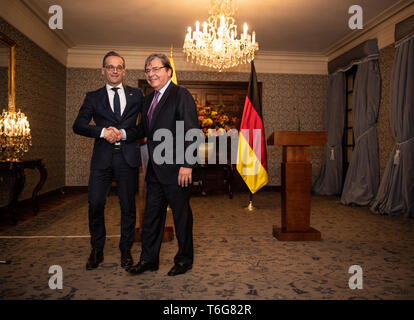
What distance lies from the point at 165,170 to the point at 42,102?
4491 mm

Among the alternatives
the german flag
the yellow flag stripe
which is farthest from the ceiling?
the yellow flag stripe

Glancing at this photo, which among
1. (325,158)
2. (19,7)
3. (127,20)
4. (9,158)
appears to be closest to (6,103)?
(9,158)

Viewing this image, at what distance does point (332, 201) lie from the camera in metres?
5.57

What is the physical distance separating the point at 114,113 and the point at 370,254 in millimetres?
2293

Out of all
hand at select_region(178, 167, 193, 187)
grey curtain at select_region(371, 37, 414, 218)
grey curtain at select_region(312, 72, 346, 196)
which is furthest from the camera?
grey curtain at select_region(312, 72, 346, 196)

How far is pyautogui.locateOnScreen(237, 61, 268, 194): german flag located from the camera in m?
4.43

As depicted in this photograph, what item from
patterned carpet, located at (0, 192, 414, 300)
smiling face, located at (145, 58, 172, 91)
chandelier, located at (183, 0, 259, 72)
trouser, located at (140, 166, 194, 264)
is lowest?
patterned carpet, located at (0, 192, 414, 300)

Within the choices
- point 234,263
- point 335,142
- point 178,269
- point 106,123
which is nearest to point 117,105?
point 106,123

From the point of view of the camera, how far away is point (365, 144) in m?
5.25

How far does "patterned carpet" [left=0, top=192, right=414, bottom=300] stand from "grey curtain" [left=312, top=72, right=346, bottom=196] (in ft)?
8.10

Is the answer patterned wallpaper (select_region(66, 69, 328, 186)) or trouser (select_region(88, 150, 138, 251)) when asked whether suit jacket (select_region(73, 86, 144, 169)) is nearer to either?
trouser (select_region(88, 150, 138, 251))

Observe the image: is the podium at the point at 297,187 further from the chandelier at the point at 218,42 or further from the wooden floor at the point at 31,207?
the wooden floor at the point at 31,207

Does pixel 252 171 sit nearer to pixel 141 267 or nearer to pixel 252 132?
pixel 252 132

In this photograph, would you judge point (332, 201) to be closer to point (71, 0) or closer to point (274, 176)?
point (274, 176)
